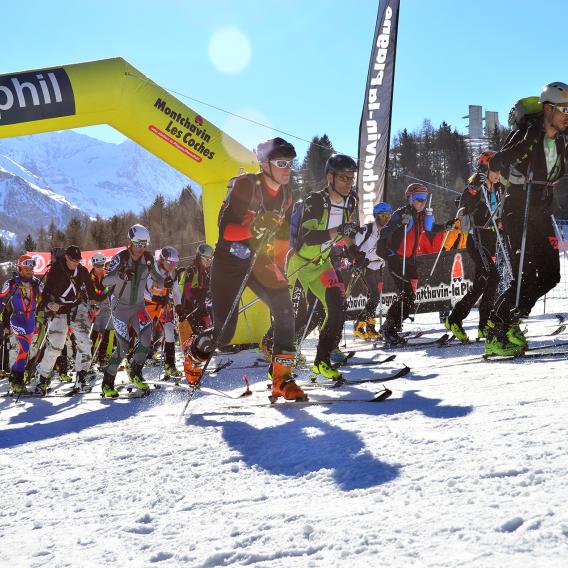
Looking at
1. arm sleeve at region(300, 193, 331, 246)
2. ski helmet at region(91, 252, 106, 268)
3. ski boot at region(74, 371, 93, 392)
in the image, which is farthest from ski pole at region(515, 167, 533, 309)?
ski helmet at region(91, 252, 106, 268)

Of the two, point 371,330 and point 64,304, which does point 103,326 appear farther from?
point 371,330

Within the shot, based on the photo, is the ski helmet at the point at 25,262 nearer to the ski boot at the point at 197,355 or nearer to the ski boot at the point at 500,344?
the ski boot at the point at 197,355

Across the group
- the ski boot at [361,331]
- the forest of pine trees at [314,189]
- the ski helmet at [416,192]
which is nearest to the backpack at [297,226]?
the ski helmet at [416,192]

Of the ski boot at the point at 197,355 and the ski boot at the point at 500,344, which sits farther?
the ski boot at the point at 500,344

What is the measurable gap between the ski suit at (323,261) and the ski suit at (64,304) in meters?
3.69

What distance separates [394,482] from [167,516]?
2.67 ft

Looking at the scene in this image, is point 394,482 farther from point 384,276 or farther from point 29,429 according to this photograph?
point 384,276

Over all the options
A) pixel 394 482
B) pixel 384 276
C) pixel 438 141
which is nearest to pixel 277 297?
pixel 394 482

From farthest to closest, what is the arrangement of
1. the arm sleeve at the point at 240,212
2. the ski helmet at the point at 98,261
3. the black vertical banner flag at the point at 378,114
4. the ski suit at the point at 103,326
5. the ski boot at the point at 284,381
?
the black vertical banner flag at the point at 378,114 < the ski helmet at the point at 98,261 < the ski suit at the point at 103,326 < the arm sleeve at the point at 240,212 < the ski boot at the point at 284,381

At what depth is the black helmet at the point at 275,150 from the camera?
466 cm

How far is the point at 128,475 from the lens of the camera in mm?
2797

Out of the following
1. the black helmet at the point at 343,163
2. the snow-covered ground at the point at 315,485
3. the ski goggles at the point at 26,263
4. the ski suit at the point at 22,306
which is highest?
the black helmet at the point at 343,163

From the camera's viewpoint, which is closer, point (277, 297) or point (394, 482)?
point (394, 482)

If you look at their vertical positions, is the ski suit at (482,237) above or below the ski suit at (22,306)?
above
